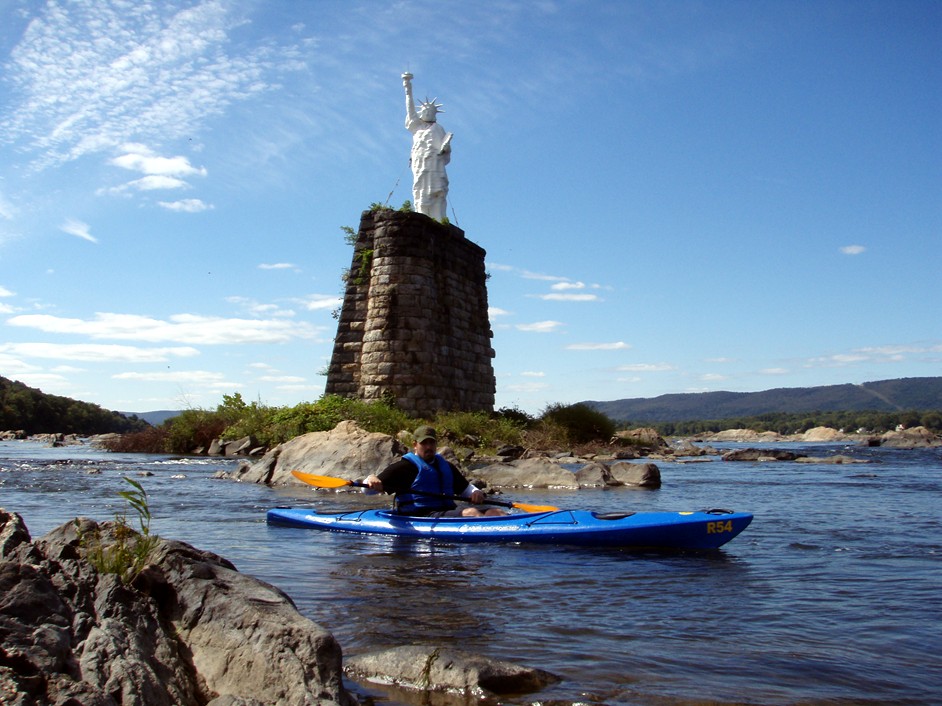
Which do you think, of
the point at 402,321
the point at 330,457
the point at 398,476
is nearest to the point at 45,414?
the point at 402,321

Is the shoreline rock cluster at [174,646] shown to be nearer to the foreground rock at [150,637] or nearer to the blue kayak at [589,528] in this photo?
the foreground rock at [150,637]

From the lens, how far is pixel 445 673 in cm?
323

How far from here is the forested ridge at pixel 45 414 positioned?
52344 mm

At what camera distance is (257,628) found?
114 inches

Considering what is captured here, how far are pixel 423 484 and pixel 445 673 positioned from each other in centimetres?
472

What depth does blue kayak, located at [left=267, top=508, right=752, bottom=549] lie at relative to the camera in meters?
6.77

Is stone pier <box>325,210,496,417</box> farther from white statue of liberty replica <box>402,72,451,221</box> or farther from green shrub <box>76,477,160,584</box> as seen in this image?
green shrub <box>76,477,160,584</box>

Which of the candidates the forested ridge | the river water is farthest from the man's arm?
the forested ridge

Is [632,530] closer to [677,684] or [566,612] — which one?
[566,612]

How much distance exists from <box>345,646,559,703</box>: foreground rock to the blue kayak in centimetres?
362

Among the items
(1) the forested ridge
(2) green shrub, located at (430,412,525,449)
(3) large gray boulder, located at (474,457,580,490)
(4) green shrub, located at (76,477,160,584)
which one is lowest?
(3) large gray boulder, located at (474,457,580,490)

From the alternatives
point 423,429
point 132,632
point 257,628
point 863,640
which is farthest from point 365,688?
point 423,429

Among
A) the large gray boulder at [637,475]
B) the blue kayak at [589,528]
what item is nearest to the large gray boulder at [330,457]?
the large gray boulder at [637,475]

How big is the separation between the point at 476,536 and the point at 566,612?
8.54 ft
